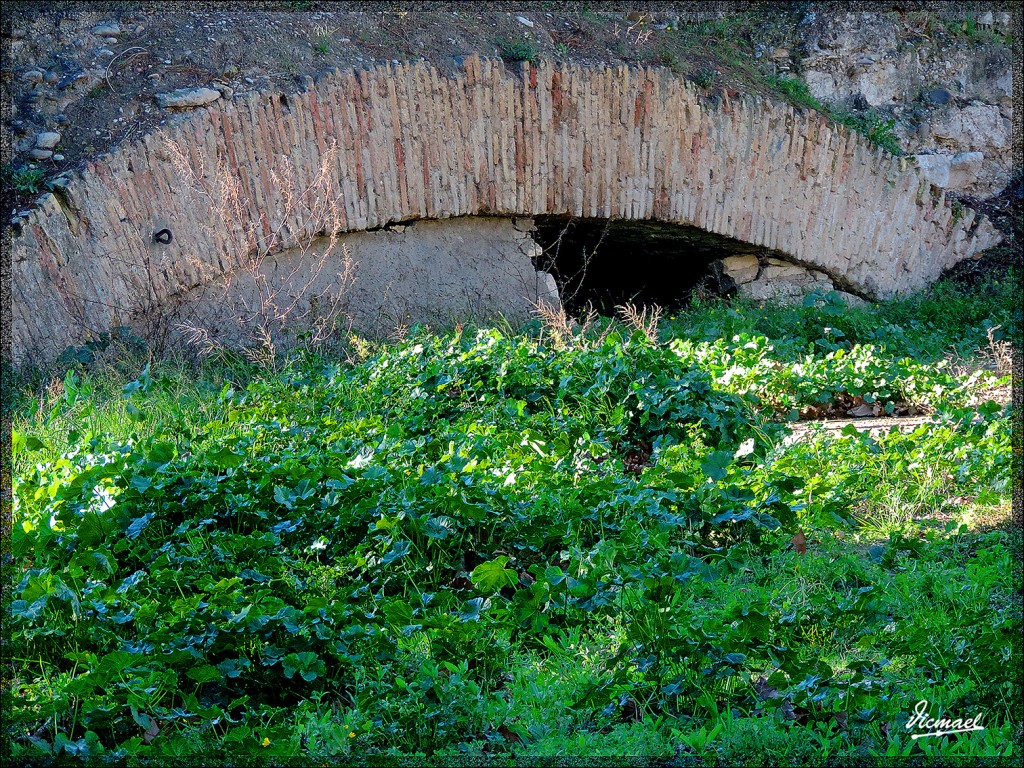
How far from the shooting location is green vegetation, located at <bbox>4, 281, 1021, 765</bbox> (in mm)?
2445

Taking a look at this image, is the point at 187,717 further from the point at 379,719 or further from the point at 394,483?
the point at 394,483

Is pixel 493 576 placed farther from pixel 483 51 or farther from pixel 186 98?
pixel 483 51

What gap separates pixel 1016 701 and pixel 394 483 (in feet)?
6.74

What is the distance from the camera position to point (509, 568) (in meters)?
3.26

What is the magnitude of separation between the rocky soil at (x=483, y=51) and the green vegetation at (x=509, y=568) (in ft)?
8.63

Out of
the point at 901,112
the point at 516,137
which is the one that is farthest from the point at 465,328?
the point at 901,112

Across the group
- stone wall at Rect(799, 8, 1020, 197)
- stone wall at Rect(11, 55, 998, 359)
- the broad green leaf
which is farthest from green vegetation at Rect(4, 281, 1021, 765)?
stone wall at Rect(799, 8, 1020, 197)

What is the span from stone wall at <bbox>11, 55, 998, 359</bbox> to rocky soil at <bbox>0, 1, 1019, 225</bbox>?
25cm

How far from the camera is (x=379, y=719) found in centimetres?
245

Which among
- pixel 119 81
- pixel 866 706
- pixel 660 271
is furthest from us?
pixel 660 271

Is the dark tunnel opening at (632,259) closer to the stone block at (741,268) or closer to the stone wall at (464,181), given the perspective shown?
the stone block at (741,268)

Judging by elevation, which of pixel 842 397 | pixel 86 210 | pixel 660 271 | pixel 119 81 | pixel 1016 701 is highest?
pixel 119 81

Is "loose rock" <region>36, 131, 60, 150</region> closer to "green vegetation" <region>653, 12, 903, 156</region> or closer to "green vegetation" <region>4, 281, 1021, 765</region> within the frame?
"green vegetation" <region>4, 281, 1021, 765</region>

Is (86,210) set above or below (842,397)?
above
